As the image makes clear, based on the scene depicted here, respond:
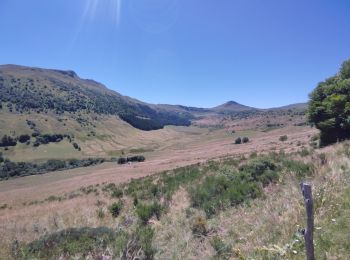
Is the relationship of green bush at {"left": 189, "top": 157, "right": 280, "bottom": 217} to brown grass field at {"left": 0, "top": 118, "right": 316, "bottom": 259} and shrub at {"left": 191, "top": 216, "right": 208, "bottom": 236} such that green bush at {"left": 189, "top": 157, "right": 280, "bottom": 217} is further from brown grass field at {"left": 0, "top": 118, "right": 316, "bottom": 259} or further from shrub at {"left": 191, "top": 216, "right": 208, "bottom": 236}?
shrub at {"left": 191, "top": 216, "right": 208, "bottom": 236}

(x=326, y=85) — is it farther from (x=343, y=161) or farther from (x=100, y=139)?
(x=100, y=139)

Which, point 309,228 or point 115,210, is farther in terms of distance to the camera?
point 115,210

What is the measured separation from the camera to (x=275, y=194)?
1042 cm

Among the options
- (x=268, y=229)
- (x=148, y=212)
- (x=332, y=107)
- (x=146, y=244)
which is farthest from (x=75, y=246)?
(x=332, y=107)

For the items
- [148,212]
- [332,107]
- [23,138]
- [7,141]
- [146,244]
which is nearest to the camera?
[146,244]

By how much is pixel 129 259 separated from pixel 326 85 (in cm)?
3077

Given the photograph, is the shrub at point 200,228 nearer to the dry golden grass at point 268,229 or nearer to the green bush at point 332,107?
the dry golden grass at point 268,229

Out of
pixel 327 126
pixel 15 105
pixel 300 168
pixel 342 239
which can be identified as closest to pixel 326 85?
pixel 327 126

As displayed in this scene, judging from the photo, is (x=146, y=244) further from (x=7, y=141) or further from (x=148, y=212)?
(x=7, y=141)

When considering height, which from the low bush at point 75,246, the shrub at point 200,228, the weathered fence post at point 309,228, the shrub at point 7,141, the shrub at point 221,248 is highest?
the shrub at point 7,141

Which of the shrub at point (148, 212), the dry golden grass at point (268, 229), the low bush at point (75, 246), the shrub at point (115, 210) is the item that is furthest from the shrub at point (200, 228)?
→ the shrub at point (115, 210)

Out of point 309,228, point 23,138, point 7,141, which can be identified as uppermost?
point 23,138

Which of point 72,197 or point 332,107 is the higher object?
point 332,107

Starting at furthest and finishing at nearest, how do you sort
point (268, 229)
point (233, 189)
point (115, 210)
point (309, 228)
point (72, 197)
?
point (72, 197) → point (115, 210) → point (233, 189) → point (268, 229) → point (309, 228)
